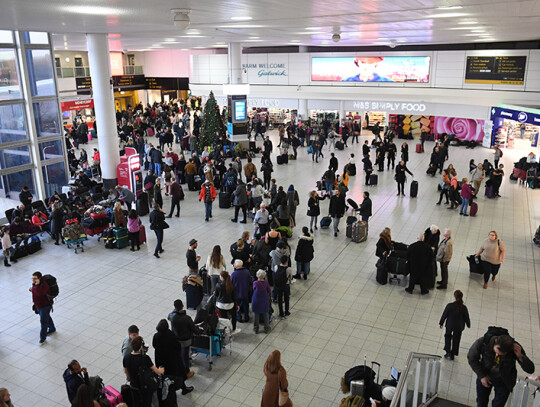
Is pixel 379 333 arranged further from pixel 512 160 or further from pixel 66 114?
pixel 66 114

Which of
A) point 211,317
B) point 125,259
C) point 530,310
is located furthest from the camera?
point 125,259

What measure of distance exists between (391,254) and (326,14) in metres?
5.48

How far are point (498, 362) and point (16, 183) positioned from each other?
49.9 ft

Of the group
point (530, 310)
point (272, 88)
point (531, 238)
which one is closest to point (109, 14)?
point (530, 310)

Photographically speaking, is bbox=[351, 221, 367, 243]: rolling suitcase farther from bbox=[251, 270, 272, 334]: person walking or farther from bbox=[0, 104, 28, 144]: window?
bbox=[0, 104, 28, 144]: window

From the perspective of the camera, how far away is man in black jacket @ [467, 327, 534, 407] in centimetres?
575

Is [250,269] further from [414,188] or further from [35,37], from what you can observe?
[35,37]

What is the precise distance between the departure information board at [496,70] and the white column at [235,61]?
13.4 meters

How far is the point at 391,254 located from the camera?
34.8 feet

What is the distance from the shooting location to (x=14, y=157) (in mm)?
15430

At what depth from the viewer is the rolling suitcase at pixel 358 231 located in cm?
1301

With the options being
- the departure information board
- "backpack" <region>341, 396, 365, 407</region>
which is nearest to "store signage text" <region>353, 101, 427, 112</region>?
the departure information board

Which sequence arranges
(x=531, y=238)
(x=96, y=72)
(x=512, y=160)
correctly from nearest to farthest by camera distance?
(x=531, y=238) < (x=96, y=72) < (x=512, y=160)

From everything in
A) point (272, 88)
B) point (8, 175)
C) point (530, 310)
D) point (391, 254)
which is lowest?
point (530, 310)
